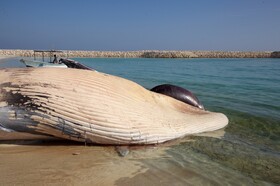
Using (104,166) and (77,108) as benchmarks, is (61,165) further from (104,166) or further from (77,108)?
(77,108)

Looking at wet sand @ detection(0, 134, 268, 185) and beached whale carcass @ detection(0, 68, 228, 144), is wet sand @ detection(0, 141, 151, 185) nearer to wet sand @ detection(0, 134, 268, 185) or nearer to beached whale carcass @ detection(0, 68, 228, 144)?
wet sand @ detection(0, 134, 268, 185)

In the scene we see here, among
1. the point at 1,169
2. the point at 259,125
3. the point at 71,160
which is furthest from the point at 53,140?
the point at 259,125

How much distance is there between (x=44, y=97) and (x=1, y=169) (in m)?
0.97

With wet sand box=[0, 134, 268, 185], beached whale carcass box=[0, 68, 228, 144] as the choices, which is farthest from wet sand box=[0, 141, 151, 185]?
beached whale carcass box=[0, 68, 228, 144]


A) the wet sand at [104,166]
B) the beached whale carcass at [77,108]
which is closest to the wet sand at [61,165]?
the wet sand at [104,166]

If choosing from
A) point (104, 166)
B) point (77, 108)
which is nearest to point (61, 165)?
point (104, 166)

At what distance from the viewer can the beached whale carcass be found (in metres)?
3.74

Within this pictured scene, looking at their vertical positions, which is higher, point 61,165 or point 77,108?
point 77,108

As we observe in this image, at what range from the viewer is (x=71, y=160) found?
3576 mm

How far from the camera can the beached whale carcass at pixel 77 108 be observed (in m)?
3.74

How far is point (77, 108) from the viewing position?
3789 mm

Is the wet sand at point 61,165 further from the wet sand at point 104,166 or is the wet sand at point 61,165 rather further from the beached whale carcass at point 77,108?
the beached whale carcass at point 77,108

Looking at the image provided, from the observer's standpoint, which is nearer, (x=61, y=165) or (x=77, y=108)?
(x=61, y=165)

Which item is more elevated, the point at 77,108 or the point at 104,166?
the point at 77,108
